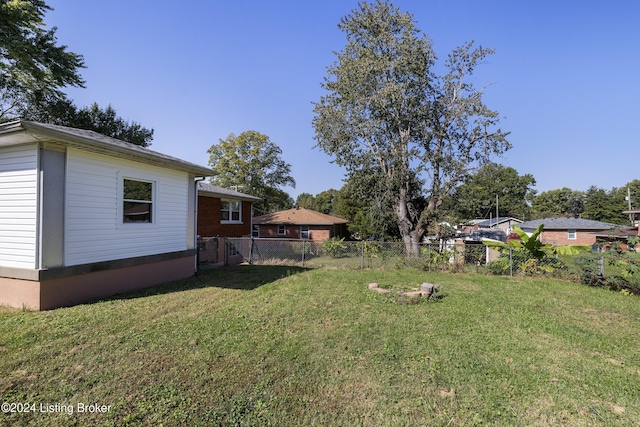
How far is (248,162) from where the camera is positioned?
27938 mm

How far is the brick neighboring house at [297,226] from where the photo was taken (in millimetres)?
24062

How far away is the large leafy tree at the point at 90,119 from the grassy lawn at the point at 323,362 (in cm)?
1960

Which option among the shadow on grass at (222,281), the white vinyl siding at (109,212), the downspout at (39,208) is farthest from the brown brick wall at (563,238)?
the downspout at (39,208)

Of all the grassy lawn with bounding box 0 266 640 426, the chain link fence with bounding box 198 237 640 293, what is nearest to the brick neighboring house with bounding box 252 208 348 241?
the chain link fence with bounding box 198 237 640 293

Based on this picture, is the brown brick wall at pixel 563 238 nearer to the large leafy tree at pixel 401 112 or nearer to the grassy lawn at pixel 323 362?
the large leafy tree at pixel 401 112

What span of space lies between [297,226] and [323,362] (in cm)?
2132

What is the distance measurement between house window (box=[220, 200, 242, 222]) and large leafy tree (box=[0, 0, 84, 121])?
9087mm

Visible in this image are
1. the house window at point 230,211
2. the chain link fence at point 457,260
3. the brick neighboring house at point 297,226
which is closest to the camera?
the chain link fence at point 457,260

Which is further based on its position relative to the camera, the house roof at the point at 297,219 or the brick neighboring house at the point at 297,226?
the brick neighboring house at the point at 297,226

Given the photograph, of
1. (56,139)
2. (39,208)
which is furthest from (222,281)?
(56,139)

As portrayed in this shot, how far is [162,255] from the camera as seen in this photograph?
7.27m

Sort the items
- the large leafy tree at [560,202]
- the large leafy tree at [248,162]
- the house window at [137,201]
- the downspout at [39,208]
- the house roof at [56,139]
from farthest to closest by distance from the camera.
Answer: the large leafy tree at [560,202], the large leafy tree at [248,162], the house window at [137,201], the downspout at [39,208], the house roof at [56,139]

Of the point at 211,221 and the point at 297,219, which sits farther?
the point at 297,219

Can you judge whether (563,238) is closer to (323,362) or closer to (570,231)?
(570,231)
